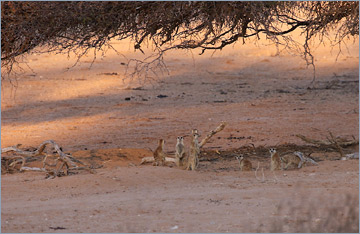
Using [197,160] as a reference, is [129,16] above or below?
above

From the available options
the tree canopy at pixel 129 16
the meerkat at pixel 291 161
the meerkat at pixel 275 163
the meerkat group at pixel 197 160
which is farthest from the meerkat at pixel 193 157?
the tree canopy at pixel 129 16

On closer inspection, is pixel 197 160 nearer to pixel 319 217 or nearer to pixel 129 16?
pixel 129 16

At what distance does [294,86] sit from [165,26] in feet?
38.4

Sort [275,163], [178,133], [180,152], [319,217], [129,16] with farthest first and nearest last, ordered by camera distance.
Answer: [178,133] → [180,152] → [129,16] → [275,163] → [319,217]

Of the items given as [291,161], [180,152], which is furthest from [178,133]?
[291,161]

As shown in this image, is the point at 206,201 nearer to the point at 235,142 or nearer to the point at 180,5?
the point at 180,5

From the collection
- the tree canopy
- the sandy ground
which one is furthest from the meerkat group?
the tree canopy

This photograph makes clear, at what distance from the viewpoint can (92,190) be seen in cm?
786

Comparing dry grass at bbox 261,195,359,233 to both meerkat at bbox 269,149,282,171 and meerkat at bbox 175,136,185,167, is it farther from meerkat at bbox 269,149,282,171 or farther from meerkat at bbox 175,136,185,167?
meerkat at bbox 175,136,185,167

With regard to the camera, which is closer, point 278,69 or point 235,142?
point 235,142

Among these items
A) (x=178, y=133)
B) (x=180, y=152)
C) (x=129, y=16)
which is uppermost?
(x=129, y=16)

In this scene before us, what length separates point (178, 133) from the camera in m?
13.9

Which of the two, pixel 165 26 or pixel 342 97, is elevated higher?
pixel 165 26

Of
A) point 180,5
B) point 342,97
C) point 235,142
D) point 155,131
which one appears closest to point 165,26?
point 180,5
